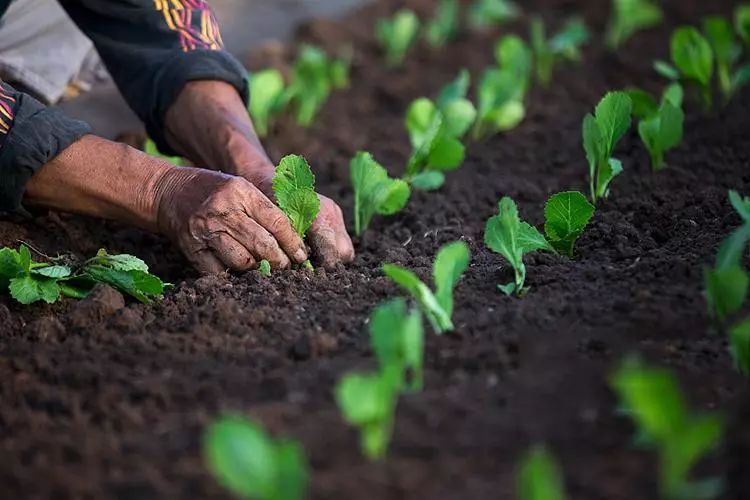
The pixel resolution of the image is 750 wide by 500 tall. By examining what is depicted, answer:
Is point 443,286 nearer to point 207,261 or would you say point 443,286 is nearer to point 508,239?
point 508,239

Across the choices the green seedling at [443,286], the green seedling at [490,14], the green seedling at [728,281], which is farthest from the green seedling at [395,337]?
the green seedling at [490,14]

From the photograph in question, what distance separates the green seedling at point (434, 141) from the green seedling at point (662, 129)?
0.46 m

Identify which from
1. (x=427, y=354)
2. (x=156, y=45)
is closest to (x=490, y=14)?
(x=156, y=45)

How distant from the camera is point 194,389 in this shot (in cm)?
152

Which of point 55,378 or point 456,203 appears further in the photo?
point 456,203

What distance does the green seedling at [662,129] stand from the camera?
2.42 metres

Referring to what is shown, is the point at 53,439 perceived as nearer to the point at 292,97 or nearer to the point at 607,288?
the point at 607,288

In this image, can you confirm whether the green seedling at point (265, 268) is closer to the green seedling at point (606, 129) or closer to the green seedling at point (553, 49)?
the green seedling at point (606, 129)

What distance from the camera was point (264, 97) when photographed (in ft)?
10.5

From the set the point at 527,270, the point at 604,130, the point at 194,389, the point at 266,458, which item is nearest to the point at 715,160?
the point at 604,130

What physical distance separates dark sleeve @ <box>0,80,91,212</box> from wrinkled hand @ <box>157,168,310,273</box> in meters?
0.23

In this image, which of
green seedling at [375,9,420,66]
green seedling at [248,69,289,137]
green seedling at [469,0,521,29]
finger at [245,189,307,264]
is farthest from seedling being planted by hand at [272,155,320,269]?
green seedling at [469,0,521,29]

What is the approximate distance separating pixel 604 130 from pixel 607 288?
515mm

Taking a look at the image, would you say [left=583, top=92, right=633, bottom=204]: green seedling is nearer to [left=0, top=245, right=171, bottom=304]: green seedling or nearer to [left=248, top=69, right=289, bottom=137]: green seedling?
[left=0, top=245, right=171, bottom=304]: green seedling
